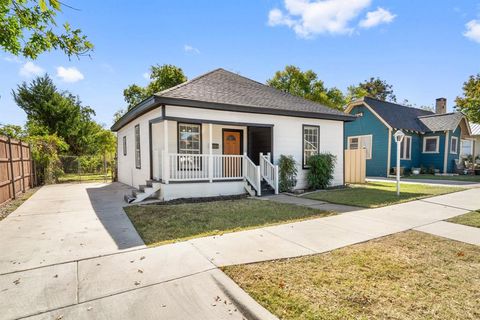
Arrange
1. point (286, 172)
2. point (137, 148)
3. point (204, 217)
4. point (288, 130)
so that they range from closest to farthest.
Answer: point (204, 217), point (286, 172), point (288, 130), point (137, 148)

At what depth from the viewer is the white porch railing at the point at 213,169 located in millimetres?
8305

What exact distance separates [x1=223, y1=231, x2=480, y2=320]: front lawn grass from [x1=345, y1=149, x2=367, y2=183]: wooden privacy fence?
9.21 m

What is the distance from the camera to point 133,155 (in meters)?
12.0

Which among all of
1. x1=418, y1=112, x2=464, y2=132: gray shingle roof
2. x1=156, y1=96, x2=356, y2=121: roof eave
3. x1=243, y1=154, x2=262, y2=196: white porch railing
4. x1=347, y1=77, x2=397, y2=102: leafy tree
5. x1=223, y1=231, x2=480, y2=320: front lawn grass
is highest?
x1=347, y1=77, x2=397, y2=102: leafy tree

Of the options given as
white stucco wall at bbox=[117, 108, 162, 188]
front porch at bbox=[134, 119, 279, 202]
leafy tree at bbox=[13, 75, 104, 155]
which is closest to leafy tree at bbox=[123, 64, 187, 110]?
leafy tree at bbox=[13, 75, 104, 155]

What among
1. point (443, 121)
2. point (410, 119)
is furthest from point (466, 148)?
point (410, 119)

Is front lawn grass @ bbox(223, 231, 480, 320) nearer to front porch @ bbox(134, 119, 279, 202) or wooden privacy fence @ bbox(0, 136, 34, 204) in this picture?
front porch @ bbox(134, 119, 279, 202)

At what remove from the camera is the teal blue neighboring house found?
55.3 feet

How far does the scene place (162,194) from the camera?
26.9ft

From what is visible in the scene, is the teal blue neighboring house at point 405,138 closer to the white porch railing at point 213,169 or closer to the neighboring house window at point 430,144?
the neighboring house window at point 430,144

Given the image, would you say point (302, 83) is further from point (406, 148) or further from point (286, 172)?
point (286, 172)

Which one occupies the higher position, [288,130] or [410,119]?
[410,119]

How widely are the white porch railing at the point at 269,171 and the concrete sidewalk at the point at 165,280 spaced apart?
14.5 ft

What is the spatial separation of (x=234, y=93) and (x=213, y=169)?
3.10m
